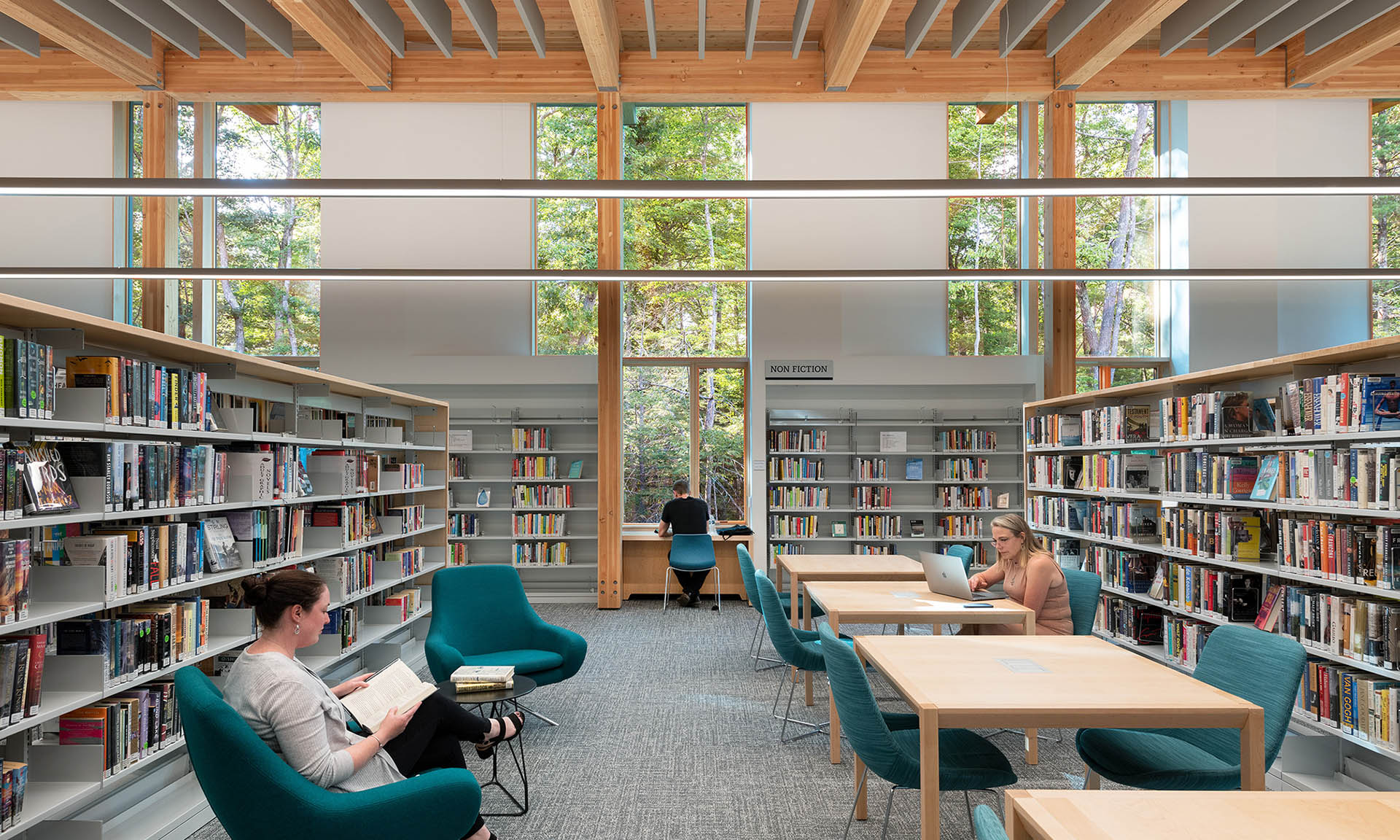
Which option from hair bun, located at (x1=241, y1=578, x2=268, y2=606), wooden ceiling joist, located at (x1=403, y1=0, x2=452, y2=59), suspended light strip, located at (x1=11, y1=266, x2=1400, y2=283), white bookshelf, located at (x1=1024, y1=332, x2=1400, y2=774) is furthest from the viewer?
suspended light strip, located at (x1=11, y1=266, x2=1400, y2=283)

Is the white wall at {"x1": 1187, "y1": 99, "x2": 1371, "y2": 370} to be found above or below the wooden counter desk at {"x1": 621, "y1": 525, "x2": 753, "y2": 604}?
above

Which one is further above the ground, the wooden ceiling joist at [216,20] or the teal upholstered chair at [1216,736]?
the wooden ceiling joist at [216,20]

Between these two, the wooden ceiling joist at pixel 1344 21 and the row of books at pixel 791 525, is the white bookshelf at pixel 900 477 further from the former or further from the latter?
the wooden ceiling joist at pixel 1344 21

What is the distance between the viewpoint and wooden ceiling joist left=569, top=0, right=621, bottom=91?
656 cm

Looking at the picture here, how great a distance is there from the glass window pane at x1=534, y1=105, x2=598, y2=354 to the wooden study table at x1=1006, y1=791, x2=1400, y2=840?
28.3 feet

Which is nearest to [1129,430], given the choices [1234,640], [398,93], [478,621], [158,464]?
[1234,640]

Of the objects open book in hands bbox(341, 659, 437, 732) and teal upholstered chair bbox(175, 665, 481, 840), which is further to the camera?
open book in hands bbox(341, 659, 437, 732)

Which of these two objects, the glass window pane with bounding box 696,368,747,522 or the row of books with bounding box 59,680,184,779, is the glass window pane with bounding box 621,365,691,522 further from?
the row of books with bounding box 59,680,184,779

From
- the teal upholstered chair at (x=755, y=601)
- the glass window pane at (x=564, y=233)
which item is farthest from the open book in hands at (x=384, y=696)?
the glass window pane at (x=564, y=233)

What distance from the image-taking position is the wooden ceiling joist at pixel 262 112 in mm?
10000

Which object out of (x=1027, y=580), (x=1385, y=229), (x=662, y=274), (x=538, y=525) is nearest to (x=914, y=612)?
(x=1027, y=580)

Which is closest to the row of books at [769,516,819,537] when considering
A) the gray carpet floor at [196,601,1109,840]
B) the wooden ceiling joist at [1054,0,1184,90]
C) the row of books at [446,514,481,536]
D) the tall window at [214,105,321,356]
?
the gray carpet floor at [196,601,1109,840]

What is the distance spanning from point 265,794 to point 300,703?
0.27m

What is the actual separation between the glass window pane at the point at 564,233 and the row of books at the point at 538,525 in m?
1.90
